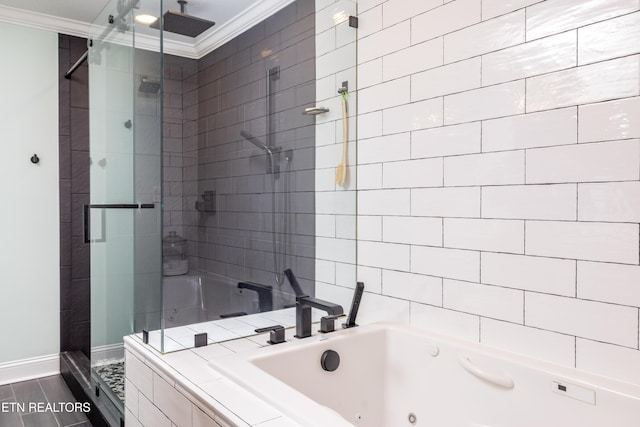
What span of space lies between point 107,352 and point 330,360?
1.54 metres

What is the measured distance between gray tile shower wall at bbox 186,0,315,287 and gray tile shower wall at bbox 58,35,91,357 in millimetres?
1799

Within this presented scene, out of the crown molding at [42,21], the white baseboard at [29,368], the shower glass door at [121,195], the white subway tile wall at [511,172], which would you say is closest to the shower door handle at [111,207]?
the shower glass door at [121,195]

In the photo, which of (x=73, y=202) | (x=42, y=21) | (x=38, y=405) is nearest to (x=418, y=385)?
(x=38, y=405)

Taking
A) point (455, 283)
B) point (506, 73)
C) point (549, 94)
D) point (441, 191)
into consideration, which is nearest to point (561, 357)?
point (455, 283)

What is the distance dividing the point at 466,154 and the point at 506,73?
12.1 inches

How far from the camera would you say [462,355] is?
5.14 feet

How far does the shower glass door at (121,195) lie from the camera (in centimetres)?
176

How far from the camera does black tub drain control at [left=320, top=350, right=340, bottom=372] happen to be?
5.39 ft

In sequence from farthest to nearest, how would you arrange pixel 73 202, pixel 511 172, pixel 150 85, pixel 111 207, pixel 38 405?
pixel 73 202, pixel 38 405, pixel 111 207, pixel 150 85, pixel 511 172

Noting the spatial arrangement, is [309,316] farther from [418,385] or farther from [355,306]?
[418,385]

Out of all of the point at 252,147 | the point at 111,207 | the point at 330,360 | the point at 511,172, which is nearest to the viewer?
the point at 511,172

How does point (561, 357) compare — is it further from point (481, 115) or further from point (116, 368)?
point (116, 368)

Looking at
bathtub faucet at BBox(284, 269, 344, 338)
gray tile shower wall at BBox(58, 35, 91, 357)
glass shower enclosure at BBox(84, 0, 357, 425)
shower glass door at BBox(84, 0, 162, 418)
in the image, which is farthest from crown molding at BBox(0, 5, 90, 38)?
bathtub faucet at BBox(284, 269, 344, 338)

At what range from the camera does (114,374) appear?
7.95 ft
